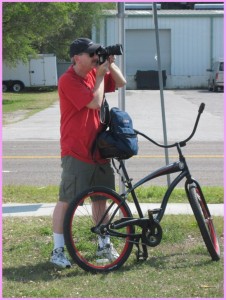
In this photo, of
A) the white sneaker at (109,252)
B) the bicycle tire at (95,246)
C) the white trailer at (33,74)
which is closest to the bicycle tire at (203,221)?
the bicycle tire at (95,246)

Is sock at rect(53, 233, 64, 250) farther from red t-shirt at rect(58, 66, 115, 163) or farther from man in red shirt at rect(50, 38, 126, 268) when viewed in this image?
red t-shirt at rect(58, 66, 115, 163)

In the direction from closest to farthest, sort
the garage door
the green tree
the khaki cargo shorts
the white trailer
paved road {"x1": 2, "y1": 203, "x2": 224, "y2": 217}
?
the khaki cargo shorts
paved road {"x1": 2, "y1": 203, "x2": 224, "y2": 217}
the green tree
the white trailer
the garage door

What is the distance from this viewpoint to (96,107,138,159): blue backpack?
5.49m

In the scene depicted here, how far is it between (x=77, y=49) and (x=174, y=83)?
146 ft

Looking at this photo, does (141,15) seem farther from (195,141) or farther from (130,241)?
(130,241)

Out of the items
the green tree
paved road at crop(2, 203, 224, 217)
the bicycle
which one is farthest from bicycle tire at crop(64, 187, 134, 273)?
the green tree

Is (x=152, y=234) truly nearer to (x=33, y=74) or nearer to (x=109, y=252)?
(x=109, y=252)

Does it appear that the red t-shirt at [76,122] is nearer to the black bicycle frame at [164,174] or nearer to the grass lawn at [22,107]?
the black bicycle frame at [164,174]

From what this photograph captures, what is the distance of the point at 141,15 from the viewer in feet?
160

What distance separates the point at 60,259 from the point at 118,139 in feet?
3.69

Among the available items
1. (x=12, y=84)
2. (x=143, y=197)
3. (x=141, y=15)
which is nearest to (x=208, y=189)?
(x=143, y=197)

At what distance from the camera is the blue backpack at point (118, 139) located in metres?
5.49

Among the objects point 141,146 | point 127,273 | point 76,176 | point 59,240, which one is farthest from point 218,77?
point 127,273

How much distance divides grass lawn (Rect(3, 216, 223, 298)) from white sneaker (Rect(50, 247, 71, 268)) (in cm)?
5
